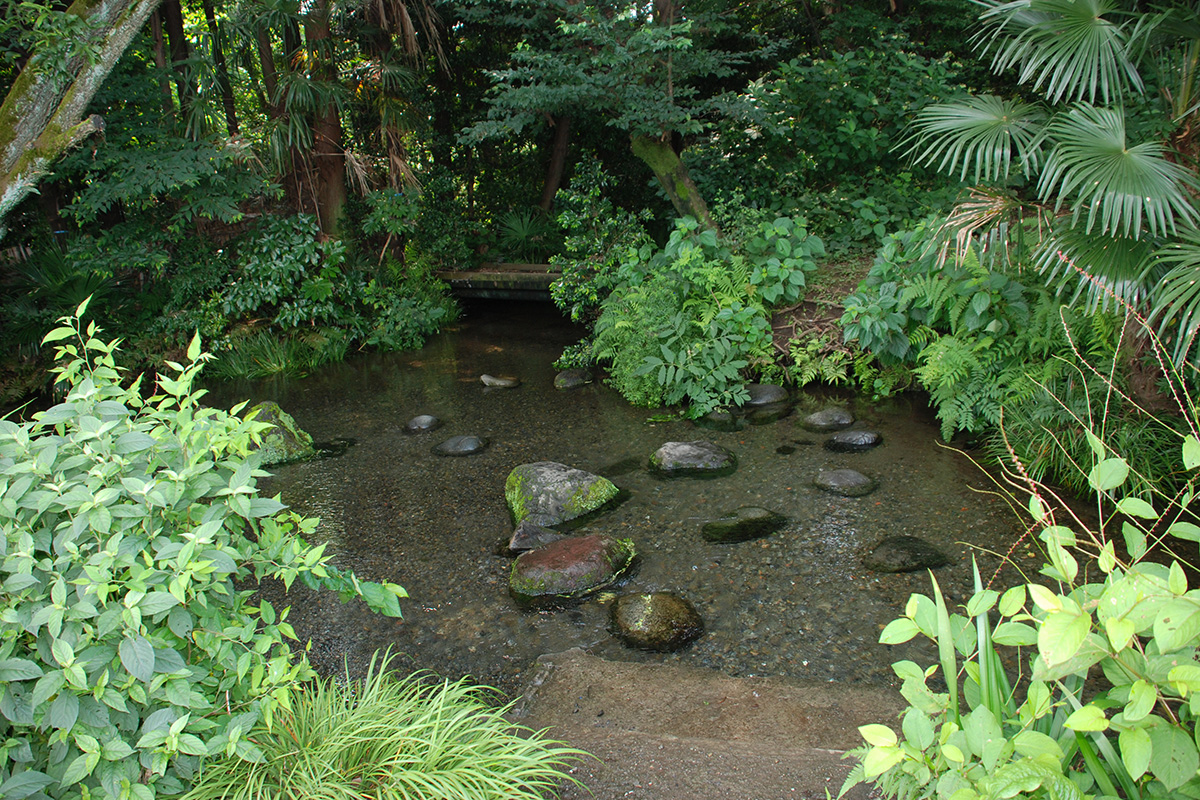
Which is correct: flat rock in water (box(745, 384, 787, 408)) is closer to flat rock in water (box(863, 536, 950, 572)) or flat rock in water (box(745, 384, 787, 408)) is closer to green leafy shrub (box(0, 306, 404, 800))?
flat rock in water (box(863, 536, 950, 572))

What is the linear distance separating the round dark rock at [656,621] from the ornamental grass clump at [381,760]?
3.48 ft

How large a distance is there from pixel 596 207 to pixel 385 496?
411cm

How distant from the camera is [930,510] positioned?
15.1ft

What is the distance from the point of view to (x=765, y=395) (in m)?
6.68

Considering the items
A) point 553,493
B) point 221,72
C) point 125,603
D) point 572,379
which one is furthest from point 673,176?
point 125,603

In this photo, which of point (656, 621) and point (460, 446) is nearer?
point (656, 621)

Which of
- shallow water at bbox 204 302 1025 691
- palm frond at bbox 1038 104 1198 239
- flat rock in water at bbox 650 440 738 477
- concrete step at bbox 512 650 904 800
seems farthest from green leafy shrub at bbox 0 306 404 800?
palm frond at bbox 1038 104 1198 239

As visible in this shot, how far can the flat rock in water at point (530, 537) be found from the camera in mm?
4449

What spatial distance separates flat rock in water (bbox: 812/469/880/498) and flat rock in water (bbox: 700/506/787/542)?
0.53m

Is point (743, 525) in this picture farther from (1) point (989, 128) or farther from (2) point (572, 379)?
(2) point (572, 379)

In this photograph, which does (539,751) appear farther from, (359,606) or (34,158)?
(34,158)

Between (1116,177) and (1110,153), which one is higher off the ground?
(1110,153)

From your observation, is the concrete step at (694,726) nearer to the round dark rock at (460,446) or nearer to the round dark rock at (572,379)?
the round dark rock at (460,446)

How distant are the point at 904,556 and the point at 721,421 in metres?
2.40
